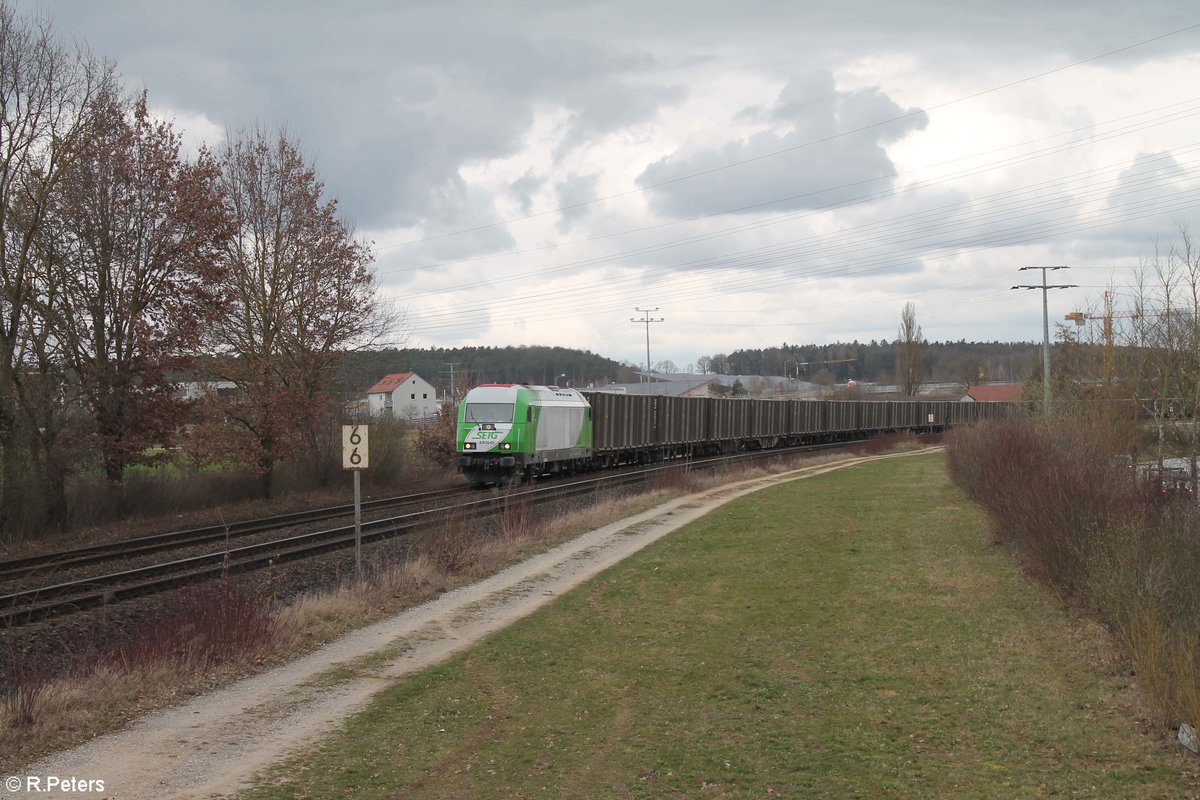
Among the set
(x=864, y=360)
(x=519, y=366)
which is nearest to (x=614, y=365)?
(x=519, y=366)

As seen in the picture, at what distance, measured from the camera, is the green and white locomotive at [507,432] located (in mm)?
30812

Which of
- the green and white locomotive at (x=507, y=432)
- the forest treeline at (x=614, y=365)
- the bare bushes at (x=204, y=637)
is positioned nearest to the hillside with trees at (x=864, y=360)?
the forest treeline at (x=614, y=365)

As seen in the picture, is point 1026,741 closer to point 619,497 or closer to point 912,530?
point 912,530

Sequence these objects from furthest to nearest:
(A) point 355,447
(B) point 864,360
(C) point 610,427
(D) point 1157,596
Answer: (B) point 864,360
(C) point 610,427
(A) point 355,447
(D) point 1157,596

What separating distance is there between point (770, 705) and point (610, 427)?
30804mm

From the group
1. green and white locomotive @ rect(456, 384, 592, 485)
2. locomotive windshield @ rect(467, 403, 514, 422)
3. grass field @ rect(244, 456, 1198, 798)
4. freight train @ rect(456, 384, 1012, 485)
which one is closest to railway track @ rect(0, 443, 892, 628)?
green and white locomotive @ rect(456, 384, 592, 485)

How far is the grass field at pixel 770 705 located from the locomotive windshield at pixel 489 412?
16.4 meters

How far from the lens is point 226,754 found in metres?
7.03

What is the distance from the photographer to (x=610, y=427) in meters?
39.2

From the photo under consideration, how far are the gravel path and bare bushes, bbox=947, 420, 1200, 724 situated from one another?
21.3ft

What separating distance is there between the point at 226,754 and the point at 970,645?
24.6 feet

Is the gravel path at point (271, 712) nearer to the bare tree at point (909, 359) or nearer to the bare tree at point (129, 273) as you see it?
the bare tree at point (129, 273)

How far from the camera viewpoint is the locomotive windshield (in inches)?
1227

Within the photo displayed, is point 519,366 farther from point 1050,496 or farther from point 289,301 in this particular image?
point 1050,496
